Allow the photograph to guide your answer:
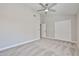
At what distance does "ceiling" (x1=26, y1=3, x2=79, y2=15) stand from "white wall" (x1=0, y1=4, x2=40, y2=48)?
125mm

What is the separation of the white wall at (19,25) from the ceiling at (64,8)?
0.41ft

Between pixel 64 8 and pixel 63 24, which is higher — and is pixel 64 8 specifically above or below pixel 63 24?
above

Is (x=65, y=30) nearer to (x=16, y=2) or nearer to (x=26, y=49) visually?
(x=26, y=49)

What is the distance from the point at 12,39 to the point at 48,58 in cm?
81

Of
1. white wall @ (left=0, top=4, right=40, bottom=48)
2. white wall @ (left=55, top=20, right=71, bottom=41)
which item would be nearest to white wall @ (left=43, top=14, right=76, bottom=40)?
white wall @ (left=55, top=20, right=71, bottom=41)

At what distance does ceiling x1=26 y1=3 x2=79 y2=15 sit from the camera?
5.88 feet

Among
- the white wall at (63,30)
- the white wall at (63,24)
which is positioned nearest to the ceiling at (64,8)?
the white wall at (63,24)

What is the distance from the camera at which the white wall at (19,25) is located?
188cm

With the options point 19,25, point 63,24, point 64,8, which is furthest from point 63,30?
point 19,25

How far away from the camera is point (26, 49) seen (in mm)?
1908

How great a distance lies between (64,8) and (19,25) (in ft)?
3.17

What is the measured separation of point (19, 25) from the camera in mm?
1950

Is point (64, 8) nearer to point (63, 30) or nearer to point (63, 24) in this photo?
point (63, 24)

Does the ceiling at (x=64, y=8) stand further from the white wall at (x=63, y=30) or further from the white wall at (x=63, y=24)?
the white wall at (x=63, y=30)
